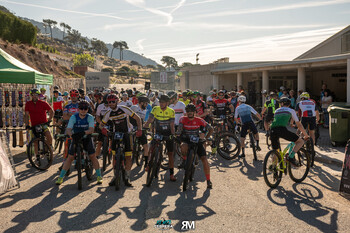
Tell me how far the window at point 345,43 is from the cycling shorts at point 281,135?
23976mm

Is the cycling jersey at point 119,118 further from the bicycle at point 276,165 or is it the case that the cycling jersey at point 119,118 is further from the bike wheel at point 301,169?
the bike wheel at point 301,169

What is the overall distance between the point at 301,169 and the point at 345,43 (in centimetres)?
2438

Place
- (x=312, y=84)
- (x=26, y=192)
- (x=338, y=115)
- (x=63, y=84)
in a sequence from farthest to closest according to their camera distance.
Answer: (x=63, y=84), (x=312, y=84), (x=338, y=115), (x=26, y=192)

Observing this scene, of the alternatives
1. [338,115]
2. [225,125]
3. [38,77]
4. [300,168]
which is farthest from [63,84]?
[300,168]

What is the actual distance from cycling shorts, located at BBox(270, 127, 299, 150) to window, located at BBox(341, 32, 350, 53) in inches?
944

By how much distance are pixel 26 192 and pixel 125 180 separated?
2.06 meters

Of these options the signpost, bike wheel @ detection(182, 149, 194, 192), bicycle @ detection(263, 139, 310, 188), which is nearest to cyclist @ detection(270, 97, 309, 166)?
bicycle @ detection(263, 139, 310, 188)

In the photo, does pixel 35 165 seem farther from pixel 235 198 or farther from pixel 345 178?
pixel 345 178

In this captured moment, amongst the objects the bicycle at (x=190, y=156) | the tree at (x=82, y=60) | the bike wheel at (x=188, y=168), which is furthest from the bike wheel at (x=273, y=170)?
the tree at (x=82, y=60)

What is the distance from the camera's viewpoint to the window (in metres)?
27.7

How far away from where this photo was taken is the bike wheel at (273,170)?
7.25 metres

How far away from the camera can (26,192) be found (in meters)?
6.97

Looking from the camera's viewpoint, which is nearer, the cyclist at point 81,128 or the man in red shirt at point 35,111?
the cyclist at point 81,128

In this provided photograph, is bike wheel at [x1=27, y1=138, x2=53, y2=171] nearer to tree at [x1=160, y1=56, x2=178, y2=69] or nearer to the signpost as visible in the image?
the signpost
